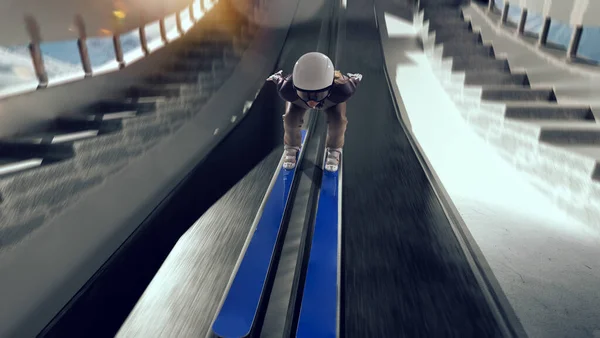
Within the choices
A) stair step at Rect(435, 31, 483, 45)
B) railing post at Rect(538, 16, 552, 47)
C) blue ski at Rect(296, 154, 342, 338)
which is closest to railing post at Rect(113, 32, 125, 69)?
blue ski at Rect(296, 154, 342, 338)

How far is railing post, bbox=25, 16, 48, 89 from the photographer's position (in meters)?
2.75

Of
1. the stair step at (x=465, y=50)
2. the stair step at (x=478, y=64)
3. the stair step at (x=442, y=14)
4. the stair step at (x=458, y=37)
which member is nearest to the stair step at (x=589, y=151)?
the stair step at (x=478, y=64)

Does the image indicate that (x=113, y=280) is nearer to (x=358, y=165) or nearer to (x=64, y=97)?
(x=64, y=97)

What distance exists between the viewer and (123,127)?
3.66m

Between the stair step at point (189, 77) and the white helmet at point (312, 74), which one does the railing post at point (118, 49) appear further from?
the white helmet at point (312, 74)

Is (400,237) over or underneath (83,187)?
underneath

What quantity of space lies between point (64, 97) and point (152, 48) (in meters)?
2.30

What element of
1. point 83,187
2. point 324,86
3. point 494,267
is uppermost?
point 324,86

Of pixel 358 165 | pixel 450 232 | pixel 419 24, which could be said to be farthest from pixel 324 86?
pixel 419 24

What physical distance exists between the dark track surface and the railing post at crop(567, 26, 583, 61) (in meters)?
2.36

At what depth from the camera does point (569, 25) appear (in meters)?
4.30

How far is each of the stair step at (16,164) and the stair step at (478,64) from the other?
18.8ft

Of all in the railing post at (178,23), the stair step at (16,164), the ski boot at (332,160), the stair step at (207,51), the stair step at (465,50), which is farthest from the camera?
the stair step at (465,50)

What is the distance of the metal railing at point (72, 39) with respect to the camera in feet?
8.59
